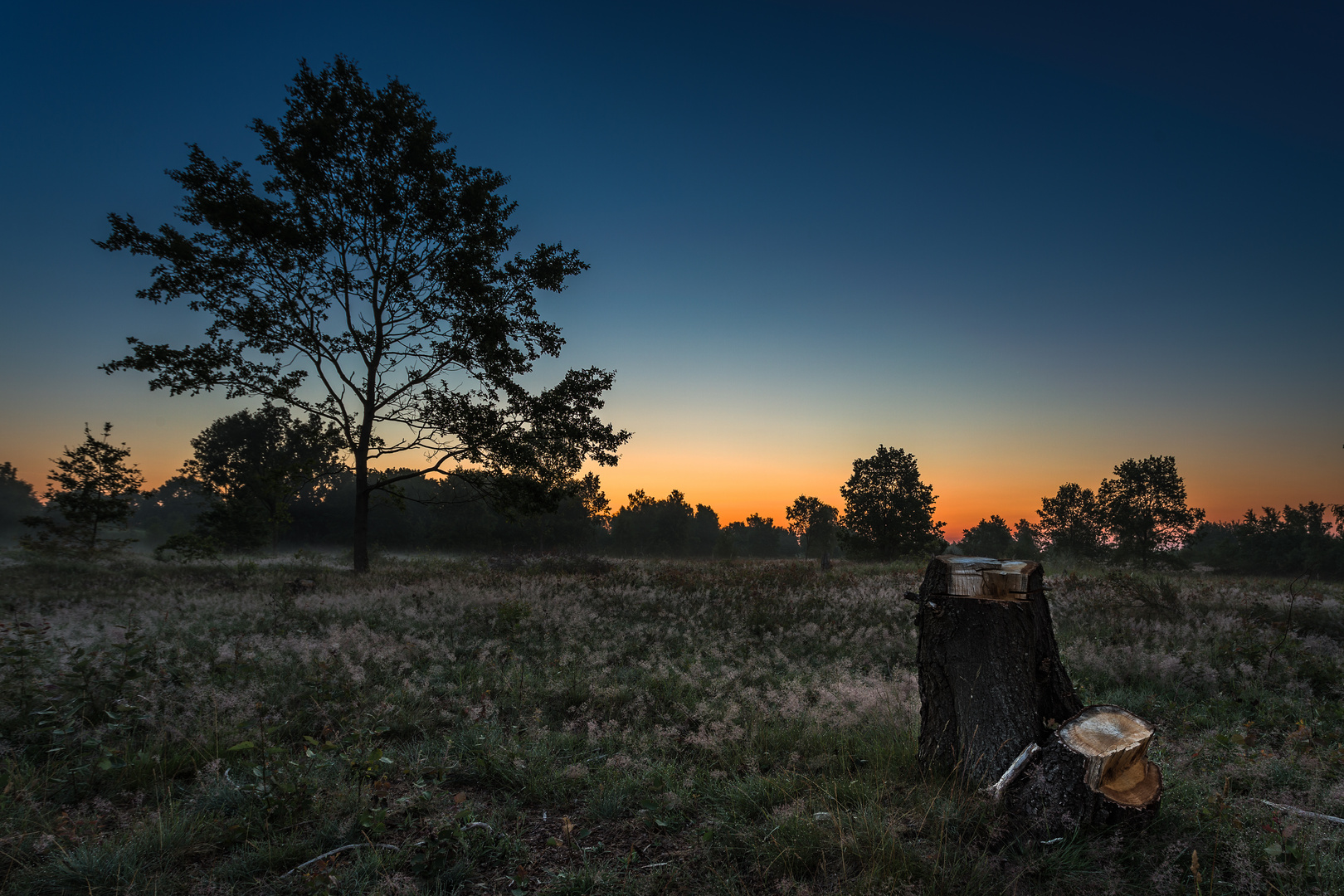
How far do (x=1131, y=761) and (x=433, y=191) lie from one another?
17.2 metres

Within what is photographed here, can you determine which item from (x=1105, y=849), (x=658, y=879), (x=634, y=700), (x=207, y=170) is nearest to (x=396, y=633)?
(x=634, y=700)

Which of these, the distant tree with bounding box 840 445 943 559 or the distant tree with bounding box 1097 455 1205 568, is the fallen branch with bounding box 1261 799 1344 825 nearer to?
the distant tree with bounding box 840 445 943 559

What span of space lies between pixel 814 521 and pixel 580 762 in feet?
282

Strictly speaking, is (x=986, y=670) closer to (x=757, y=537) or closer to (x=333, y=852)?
(x=333, y=852)

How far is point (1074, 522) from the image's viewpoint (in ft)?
186

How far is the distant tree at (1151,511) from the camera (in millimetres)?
44125

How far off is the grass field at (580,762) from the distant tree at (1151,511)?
47.8 m

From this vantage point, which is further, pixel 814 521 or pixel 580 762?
pixel 814 521

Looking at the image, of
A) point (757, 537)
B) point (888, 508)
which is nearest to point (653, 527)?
point (757, 537)

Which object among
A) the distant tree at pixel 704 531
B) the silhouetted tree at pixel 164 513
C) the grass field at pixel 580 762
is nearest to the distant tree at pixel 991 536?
the distant tree at pixel 704 531

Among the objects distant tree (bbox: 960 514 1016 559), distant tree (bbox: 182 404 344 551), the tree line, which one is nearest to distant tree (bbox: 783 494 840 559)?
the tree line

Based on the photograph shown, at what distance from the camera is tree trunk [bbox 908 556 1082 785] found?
9.97 ft

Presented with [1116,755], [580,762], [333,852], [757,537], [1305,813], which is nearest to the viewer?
[333,852]

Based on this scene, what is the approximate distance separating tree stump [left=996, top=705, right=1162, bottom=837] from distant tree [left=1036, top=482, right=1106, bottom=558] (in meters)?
56.0
